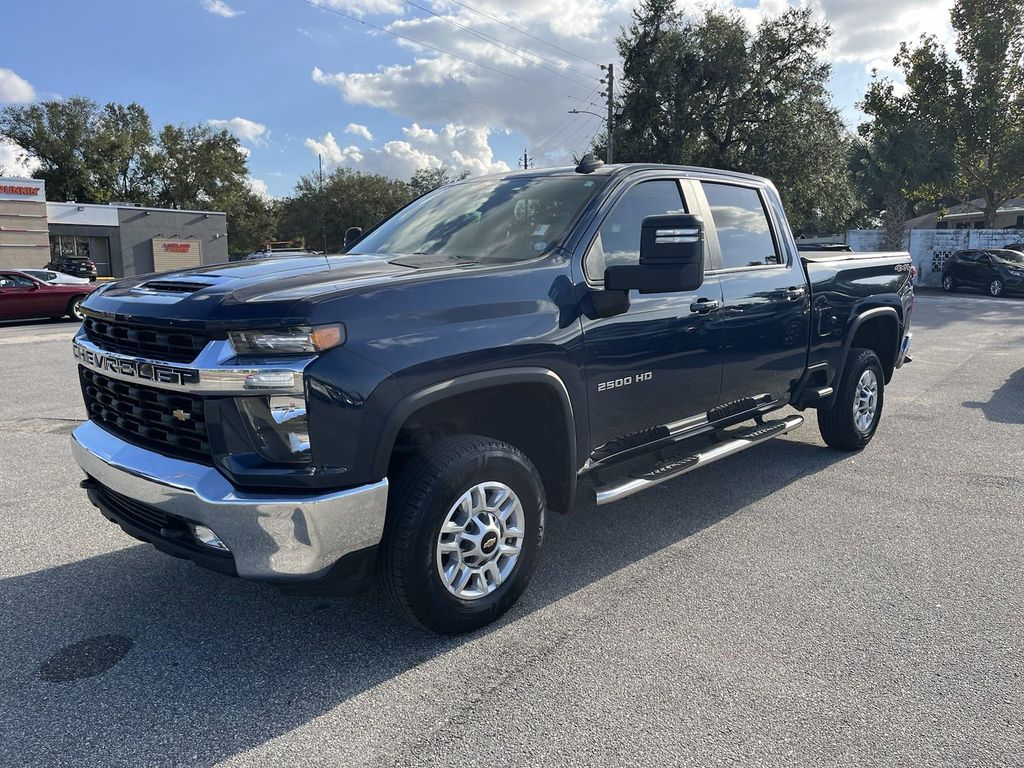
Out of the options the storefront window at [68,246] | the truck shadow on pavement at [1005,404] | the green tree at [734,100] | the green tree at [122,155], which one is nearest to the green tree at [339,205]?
the green tree at [122,155]

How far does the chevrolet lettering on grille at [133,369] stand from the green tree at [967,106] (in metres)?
34.7

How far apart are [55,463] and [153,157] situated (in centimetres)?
6255

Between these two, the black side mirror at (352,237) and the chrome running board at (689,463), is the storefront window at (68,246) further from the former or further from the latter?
the chrome running board at (689,463)

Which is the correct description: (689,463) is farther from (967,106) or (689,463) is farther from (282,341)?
(967,106)

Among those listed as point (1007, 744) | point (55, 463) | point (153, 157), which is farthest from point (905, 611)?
point (153, 157)

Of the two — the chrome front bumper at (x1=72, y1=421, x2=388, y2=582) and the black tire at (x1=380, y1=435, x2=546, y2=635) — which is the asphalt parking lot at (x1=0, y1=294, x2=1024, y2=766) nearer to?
the black tire at (x1=380, y1=435, x2=546, y2=635)

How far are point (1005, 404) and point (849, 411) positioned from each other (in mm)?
3168

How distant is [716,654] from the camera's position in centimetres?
304

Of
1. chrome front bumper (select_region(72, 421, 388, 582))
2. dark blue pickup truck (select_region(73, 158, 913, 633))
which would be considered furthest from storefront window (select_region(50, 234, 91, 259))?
chrome front bumper (select_region(72, 421, 388, 582))

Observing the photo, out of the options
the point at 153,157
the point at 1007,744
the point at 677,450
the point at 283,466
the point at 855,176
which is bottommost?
the point at 1007,744

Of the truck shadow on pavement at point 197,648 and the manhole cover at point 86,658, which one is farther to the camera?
the manhole cover at point 86,658

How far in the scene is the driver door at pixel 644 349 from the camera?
354 centimetres

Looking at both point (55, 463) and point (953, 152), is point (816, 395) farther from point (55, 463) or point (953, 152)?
point (953, 152)

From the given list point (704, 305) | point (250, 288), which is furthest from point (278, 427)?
point (704, 305)
